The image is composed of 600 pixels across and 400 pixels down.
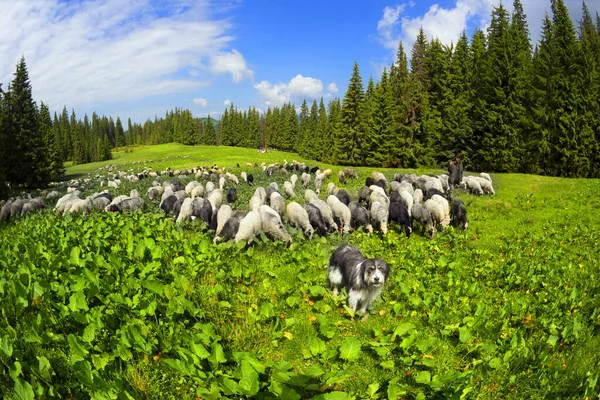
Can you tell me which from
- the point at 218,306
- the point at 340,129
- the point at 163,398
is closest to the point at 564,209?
the point at 218,306

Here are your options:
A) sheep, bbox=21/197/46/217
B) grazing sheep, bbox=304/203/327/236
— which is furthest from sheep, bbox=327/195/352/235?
sheep, bbox=21/197/46/217

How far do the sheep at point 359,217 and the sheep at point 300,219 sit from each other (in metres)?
2.32

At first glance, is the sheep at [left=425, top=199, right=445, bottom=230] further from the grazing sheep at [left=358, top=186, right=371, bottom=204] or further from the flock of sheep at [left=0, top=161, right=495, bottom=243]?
the grazing sheep at [left=358, top=186, right=371, bottom=204]

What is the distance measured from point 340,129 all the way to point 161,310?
164ft

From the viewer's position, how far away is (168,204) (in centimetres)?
1612

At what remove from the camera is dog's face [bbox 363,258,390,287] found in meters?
5.78

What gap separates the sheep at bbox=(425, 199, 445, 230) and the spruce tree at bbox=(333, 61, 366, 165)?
3605 centimetres

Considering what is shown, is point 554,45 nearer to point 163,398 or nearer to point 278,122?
point 163,398

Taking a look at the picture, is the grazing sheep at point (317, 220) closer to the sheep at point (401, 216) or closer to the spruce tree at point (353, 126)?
the sheep at point (401, 216)

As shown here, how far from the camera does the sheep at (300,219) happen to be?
12.0 meters

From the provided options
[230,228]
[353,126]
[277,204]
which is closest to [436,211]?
[277,204]

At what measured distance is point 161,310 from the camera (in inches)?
196

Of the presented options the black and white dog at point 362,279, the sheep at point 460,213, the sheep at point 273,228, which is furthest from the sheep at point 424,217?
the black and white dog at point 362,279

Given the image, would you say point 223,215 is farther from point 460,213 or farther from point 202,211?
point 460,213
